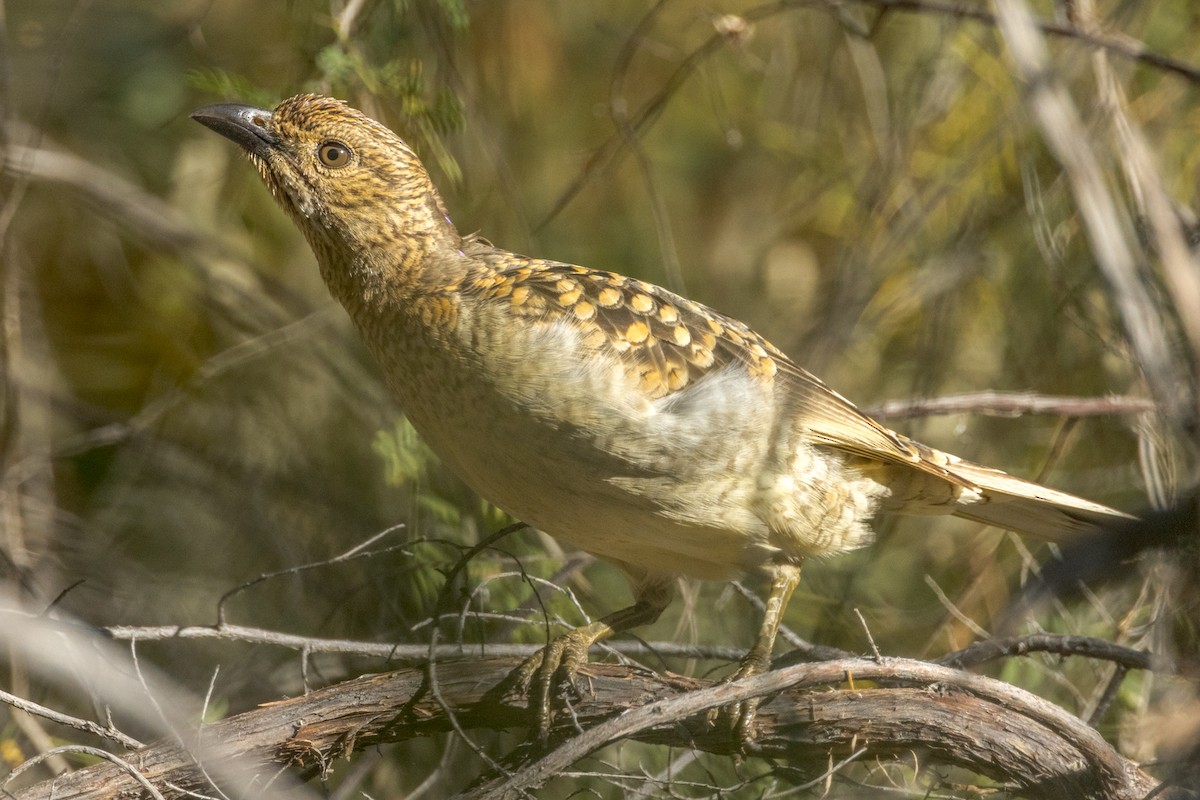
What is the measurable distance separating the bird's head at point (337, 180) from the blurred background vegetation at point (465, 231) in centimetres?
60

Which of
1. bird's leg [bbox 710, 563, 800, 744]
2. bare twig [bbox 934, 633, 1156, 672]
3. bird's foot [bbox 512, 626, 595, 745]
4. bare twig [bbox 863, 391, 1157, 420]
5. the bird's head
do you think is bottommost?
bird's foot [bbox 512, 626, 595, 745]

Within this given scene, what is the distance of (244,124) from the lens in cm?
359

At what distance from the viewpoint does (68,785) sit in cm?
286

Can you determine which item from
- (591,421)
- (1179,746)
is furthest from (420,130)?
(1179,746)

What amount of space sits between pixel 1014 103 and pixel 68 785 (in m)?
4.58

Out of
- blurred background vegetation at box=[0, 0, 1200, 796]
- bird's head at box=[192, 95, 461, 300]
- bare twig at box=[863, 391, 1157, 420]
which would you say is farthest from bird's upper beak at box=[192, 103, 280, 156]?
bare twig at box=[863, 391, 1157, 420]

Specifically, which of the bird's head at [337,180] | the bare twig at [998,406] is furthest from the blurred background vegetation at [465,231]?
the bird's head at [337,180]

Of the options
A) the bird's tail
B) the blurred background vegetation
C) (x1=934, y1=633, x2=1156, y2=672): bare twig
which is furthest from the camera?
the blurred background vegetation

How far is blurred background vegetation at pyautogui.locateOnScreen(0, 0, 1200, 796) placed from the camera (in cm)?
448

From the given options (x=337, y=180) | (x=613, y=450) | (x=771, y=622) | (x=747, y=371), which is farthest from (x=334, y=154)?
(x=771, y=622)

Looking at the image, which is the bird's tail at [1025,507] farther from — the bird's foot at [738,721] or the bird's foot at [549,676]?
the bird's foot at [549,676]

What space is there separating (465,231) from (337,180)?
1.37 meters

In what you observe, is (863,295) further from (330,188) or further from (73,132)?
(73,132)

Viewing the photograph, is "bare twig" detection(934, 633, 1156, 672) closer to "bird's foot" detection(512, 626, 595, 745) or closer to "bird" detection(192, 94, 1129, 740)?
"bird" detection(192, 94, 1129, 740)
